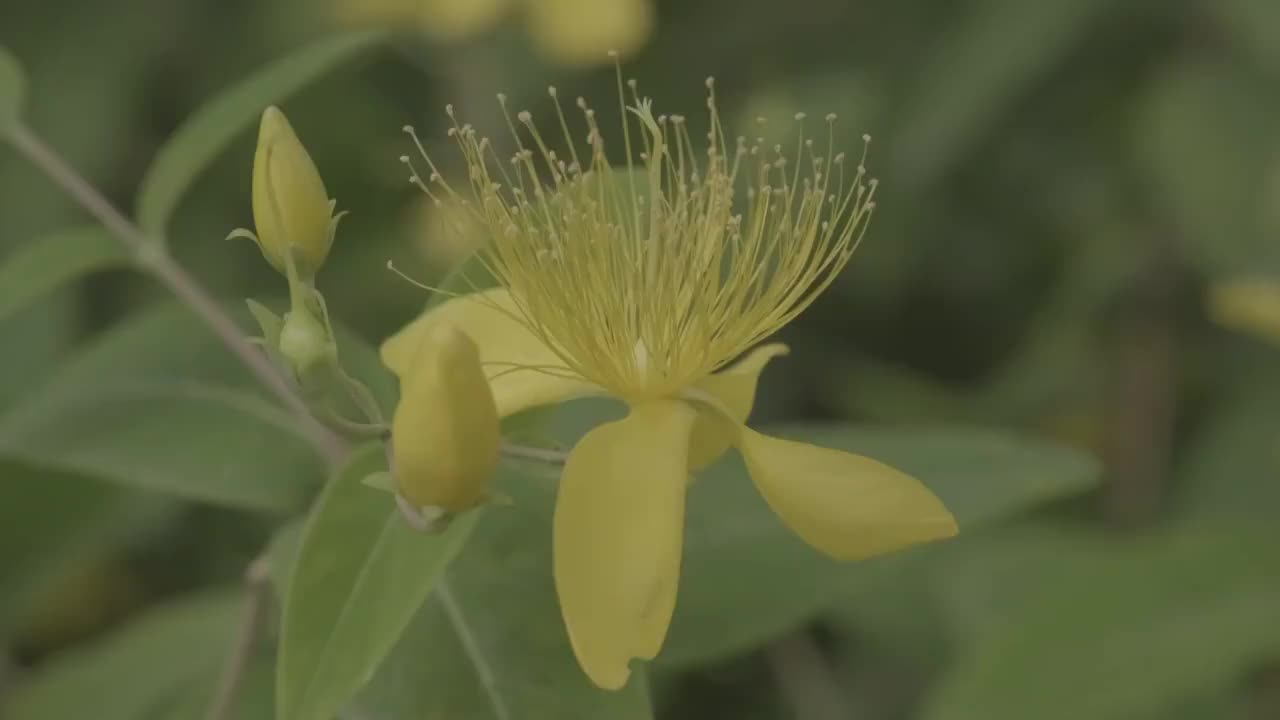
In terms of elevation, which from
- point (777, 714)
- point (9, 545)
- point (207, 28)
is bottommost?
point (777, 714)

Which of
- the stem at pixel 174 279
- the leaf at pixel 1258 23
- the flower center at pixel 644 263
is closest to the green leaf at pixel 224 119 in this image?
the stem at pixel 174 279

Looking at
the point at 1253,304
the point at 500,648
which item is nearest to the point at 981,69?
the point at 1253,304

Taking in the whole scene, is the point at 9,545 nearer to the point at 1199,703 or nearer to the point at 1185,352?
the point at 1199,703

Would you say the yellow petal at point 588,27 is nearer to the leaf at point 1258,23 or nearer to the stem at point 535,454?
the leaf at point 1258,23

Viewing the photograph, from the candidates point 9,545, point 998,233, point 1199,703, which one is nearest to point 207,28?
point 9,545

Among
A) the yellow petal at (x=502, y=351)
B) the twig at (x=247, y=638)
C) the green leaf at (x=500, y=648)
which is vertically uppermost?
the yellow petal at (x=502, y=351)
